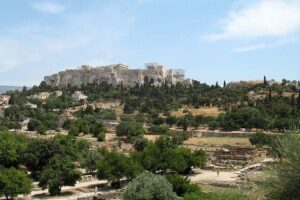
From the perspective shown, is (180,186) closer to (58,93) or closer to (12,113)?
(12,113)

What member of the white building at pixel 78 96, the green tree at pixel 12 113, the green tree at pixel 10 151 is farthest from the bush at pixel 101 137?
the white building at pixel 78 96

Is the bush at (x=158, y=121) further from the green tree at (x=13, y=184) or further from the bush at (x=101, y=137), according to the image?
the green tree at (x=13, y=184)

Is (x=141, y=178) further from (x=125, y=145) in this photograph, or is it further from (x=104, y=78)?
(x=104, y=78)

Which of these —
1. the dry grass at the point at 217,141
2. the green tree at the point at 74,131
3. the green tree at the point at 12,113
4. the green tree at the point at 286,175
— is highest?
the green tree at the point at 12,113

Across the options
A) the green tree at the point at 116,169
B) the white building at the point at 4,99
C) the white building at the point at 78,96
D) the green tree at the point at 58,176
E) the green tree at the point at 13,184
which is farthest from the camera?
the white building at the point at 4,99

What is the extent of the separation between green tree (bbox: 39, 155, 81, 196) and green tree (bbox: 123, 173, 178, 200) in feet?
27.8

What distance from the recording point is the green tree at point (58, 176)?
36562 millimetres

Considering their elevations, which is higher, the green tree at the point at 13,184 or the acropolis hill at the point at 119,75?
the acropolis hill at the point at 119,75

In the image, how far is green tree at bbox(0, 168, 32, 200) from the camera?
33.6 metres

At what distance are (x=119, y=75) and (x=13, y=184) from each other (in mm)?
136708

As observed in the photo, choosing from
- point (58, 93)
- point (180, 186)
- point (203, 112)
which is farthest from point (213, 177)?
point (58, 93)

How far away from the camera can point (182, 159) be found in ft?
152

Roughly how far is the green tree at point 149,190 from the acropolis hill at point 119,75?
128m

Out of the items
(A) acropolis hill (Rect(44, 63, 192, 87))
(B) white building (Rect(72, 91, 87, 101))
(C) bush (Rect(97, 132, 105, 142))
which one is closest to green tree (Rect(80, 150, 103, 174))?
(C) bush (Rect(97, 132, 105, 142))
